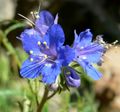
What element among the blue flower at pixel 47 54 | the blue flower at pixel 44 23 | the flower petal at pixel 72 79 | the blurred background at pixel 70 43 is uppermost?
the blue flower at pixel 44 23

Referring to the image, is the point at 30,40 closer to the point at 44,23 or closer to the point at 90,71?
the point at 44,23

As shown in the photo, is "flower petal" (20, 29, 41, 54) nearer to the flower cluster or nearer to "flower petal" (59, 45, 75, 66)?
the flower cluster

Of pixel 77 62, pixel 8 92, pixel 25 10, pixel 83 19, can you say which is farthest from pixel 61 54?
pixel 83 19

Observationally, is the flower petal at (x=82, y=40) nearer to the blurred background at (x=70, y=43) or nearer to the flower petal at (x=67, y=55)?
the flower petal at (x=67, y=55)

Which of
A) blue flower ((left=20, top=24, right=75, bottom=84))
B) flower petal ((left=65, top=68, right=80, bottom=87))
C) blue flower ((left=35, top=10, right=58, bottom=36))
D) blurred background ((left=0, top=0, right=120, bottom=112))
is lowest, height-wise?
blurred background ((left=0, top=0, right=120, bottom=112))

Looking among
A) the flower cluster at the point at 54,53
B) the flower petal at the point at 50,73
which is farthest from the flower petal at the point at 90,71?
the flower petal at the point at 50,73

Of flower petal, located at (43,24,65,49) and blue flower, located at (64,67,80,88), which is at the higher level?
flower petal, located at (43,24,65,49)

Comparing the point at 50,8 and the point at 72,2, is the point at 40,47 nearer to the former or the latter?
the point at 50,8

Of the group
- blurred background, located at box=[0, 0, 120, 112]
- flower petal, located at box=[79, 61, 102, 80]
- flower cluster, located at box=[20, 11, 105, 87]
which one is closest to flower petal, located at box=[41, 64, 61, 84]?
flower cluster, located at box=[20, 11, 105, 87]
